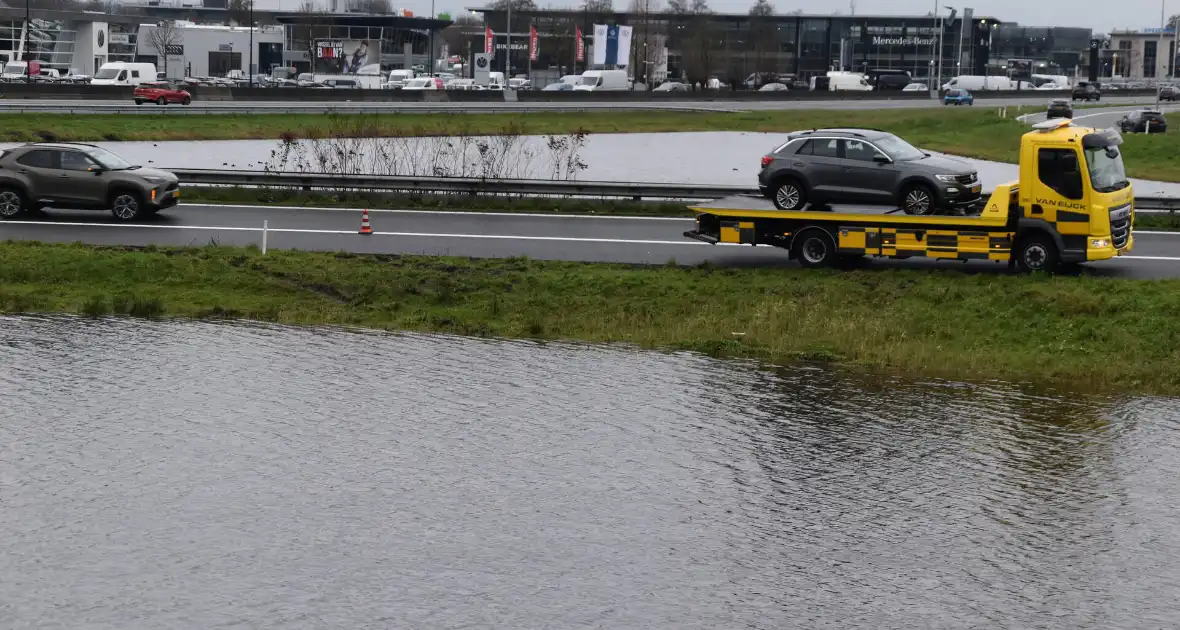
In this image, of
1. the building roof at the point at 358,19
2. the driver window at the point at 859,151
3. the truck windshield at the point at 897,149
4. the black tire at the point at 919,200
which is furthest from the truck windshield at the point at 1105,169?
the building roof at the point at 358,19

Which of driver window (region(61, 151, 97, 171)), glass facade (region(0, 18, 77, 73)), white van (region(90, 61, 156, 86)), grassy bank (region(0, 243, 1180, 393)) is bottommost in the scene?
grassy bank (region(0, 243, 1180, 393))

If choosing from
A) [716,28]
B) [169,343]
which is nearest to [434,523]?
[169,343]

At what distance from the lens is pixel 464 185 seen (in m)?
33.2

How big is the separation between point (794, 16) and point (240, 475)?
158 meters

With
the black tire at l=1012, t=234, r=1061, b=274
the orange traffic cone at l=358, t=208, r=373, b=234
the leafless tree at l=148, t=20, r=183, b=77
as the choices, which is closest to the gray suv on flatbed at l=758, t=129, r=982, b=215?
the black tire at l=1012, t=234, r=1061, b=274

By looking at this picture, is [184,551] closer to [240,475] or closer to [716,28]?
[240,475]

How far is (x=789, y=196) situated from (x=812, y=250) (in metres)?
1.15

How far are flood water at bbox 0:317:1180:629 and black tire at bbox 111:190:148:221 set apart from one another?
9857mm

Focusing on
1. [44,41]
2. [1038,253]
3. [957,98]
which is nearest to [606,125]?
[957,98]

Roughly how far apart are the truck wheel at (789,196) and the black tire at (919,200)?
176 centimetres

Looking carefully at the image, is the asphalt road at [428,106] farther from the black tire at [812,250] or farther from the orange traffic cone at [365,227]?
the black tire at [812,250]

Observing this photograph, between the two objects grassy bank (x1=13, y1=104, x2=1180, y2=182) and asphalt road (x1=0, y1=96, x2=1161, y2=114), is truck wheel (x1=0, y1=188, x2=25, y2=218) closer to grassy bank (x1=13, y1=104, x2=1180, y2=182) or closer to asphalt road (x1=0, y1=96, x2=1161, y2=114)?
grassy bank (x1=13, y1=104, x2=1180, y2=182)

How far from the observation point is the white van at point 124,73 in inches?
3722

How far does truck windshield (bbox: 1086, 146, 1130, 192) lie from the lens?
21.7m
